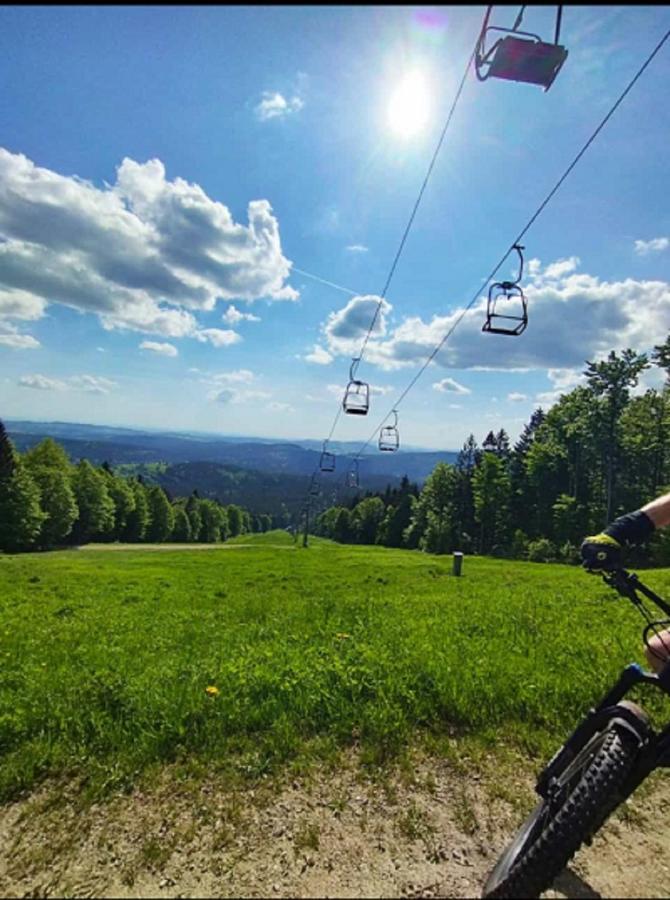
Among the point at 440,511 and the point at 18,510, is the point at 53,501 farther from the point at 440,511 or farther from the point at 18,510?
the point at 440,511

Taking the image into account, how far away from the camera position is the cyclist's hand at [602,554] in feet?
9.96

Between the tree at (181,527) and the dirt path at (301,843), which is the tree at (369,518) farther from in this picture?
the dirt path at (301,843)

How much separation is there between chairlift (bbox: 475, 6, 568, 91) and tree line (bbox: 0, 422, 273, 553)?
182 feet

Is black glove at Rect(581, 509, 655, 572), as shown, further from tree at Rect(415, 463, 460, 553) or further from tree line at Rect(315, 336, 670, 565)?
tree at Rect(415, 463, 460, 553)

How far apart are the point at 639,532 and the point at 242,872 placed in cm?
345

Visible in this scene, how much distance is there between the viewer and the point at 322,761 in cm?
388

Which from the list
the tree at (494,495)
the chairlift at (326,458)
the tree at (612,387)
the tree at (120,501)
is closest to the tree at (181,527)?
the tree at (120,501)

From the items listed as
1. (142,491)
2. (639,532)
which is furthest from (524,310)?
(142,491)

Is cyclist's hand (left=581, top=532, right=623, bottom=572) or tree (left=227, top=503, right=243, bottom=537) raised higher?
cyclist's hand (left=581, top=532, right=623, bottom=572)

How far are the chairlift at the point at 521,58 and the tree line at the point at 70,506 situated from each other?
5555 centimetres

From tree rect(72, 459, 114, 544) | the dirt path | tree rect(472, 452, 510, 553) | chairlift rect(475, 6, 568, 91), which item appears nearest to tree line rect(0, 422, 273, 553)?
tree rect(72, 459, 114, 544)

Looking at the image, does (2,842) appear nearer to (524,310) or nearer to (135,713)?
(135,713)

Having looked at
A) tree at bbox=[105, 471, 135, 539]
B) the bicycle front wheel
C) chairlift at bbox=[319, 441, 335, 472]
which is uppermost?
chairlift at bbox=[319, 441, 335, 472]

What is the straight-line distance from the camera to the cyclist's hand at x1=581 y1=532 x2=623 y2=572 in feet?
9.96
